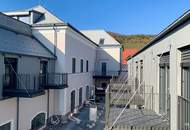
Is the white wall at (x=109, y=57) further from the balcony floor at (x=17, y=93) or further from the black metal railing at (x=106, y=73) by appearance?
the balcony floor at (x=17, y=93)

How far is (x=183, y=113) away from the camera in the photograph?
5793 mm

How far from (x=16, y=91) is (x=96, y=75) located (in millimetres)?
21468

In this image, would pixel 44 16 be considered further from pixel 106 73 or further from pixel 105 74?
pixel 106 73

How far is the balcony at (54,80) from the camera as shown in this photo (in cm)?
1630

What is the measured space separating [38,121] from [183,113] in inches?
464

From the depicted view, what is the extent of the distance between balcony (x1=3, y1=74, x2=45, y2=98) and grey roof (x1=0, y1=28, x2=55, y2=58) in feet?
4.47

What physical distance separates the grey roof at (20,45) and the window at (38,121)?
4.05m

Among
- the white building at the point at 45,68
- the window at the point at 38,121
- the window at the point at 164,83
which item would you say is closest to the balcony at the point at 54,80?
the white building at the point at 45,68

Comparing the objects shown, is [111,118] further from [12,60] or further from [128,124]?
[12,60]

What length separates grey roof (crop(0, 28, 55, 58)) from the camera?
12.5 metres

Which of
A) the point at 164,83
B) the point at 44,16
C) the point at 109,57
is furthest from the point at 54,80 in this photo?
the point at 109,57

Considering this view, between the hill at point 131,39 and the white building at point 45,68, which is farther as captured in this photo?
the hill at point 131,39

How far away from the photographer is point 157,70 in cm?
948

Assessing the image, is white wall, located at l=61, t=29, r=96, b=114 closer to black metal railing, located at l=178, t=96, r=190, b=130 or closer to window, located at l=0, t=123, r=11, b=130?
window, located at l=0, t=123, r=11, b=130
